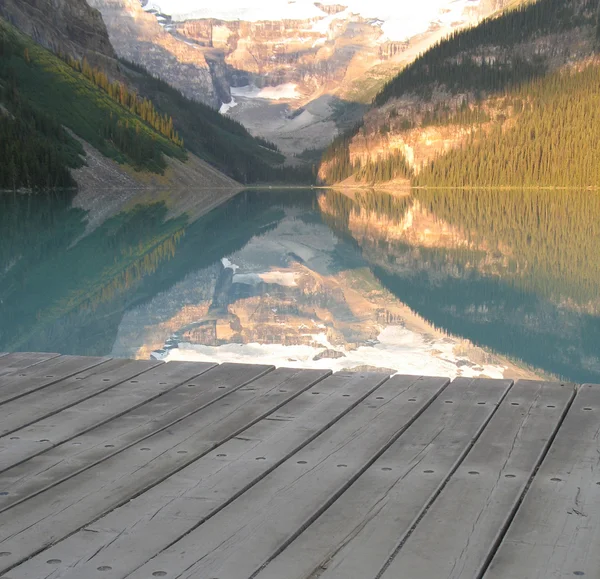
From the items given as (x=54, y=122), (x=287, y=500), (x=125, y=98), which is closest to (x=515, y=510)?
(x=287, y=500)

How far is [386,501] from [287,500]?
0.54 meters

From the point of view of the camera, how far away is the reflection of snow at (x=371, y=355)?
12.8 meters

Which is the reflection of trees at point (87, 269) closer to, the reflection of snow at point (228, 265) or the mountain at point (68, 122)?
the reflection of snow at point (228, 265)

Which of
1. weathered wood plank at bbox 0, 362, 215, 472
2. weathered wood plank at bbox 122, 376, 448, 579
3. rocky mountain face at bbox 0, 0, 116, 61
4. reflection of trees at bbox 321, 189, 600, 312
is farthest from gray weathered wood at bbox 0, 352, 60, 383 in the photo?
rocky mountain face at bbox 0, 0, 116, 61

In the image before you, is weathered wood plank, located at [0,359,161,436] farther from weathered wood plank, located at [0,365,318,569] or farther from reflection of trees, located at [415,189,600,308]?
reflection of trees, located at [415,189,600,308]

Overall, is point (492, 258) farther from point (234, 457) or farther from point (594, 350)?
point (234, 457)

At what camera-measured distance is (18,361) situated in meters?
8.39

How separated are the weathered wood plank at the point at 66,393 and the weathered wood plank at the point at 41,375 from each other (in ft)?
0.30

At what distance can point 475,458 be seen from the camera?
17.4ft

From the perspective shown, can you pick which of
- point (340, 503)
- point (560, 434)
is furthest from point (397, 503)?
point (560, 434)

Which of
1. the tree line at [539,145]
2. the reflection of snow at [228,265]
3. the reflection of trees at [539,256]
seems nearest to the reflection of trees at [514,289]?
the reflection of trees at [539,256]

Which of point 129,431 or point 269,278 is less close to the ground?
point 129,431

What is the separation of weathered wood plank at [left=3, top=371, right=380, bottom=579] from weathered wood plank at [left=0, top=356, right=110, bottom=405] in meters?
2.31

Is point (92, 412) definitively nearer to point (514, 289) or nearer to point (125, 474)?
point (125, 474)
